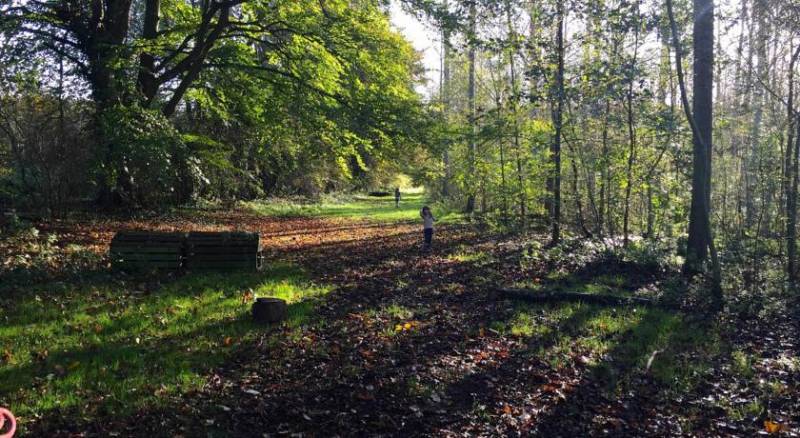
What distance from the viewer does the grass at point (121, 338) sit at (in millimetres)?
Result: 5145

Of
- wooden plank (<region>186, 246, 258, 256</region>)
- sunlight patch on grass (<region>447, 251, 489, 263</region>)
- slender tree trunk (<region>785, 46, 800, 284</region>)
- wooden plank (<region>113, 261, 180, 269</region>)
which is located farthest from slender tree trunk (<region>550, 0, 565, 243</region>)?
wooden plank (<region>113, 261, 180, 269</region>)

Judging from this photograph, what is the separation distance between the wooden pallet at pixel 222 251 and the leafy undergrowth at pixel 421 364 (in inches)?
26.5

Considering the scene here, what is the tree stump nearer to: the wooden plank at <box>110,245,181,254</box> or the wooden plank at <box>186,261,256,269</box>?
the wooden plank at <box>186,261,256,269</box>

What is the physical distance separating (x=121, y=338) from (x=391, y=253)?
9.39 meters

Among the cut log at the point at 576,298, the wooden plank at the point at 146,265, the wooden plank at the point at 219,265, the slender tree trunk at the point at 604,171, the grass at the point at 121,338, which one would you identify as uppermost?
the slender tree trunk at the point at 604,171

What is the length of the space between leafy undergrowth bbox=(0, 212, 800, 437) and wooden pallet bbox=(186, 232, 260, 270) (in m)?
0.67

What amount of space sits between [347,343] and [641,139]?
41.6ft

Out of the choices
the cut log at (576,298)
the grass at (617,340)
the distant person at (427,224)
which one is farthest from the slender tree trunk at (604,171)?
the grass at (617,340)

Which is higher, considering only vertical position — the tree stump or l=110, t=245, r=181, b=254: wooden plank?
l=110, t=245, r=181, b=254: wooden plank

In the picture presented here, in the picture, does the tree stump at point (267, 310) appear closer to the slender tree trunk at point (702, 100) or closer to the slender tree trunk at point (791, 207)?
the slender tree trunk at point (702, 100)

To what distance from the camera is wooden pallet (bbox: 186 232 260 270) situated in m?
10.6

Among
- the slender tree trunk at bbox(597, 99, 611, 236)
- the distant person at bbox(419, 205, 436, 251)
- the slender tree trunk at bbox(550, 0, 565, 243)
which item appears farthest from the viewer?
the distant person at bbox(419, 205, 436, 251)

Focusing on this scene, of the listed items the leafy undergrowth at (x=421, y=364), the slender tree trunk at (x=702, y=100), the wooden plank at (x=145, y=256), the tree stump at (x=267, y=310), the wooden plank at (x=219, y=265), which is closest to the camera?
the leafy undergrowth at (x=421, y=364)

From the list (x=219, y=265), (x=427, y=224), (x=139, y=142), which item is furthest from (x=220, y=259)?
(x=427, y=224)
